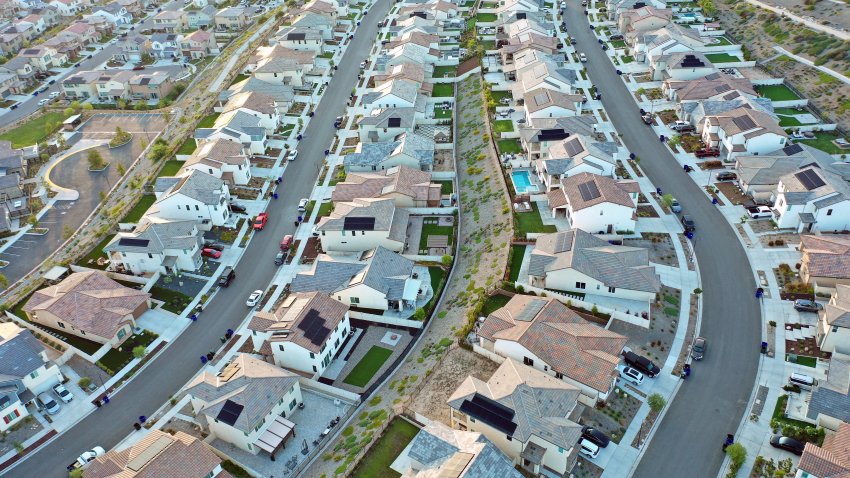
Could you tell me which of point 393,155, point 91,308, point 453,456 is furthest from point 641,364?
point 91,308

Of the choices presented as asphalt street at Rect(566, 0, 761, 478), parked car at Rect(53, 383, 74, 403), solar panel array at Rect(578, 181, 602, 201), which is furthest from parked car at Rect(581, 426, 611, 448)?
parked car at Rect(53, 383, 74, 403)

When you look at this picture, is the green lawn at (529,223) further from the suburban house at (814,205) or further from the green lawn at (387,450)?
the green lawn at (387,450)

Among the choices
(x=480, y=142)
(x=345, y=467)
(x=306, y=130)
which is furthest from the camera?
(x=306, y=130)

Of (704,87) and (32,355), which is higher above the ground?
(704,87)

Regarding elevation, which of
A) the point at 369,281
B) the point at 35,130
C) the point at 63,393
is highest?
the point at 369,281

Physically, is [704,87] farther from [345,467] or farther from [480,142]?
[345,467]

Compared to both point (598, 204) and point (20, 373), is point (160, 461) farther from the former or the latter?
point (598, 204)

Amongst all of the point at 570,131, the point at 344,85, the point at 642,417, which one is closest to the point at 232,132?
the point at 344,85
